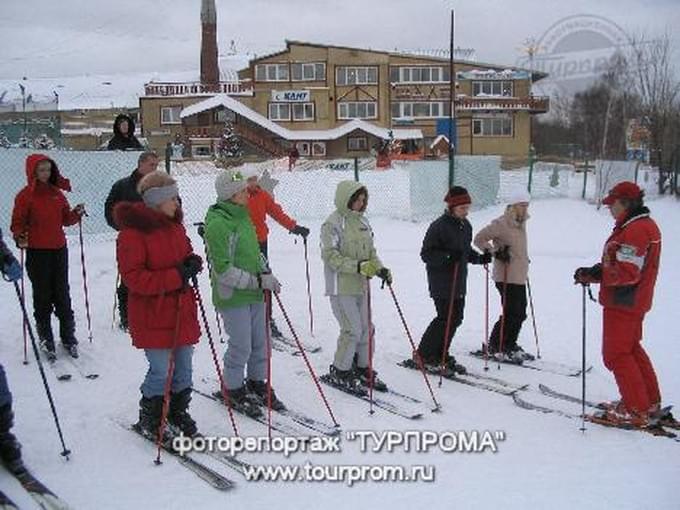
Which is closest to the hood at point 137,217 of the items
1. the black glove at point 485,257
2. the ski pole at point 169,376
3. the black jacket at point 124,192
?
the ski pole at point 169,376

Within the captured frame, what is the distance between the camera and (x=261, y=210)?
6.57 metres

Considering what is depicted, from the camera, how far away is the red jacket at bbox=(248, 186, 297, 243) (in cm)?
650

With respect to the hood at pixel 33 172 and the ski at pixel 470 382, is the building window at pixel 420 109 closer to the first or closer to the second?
the ski at pixel 470 382

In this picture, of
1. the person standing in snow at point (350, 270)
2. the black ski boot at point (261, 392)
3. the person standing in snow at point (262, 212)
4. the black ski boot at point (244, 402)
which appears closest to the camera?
the black ski boot at point (244, 402)

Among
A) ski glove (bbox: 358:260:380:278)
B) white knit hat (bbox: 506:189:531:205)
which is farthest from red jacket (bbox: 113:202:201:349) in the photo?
white knit hat (bbox: 506:189:531:205)

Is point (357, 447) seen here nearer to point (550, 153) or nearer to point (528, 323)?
point (528, 323)

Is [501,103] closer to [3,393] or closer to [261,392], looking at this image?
[261,392]

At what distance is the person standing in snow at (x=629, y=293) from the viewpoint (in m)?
4.35

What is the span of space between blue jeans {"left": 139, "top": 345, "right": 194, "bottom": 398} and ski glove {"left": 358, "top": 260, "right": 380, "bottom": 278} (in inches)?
55.7

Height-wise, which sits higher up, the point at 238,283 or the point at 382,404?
the point at 238,283

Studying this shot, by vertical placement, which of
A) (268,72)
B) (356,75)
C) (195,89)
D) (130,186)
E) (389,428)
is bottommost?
(389,428)

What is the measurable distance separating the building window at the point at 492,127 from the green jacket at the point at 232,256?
37.5 m

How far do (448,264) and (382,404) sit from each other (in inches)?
53.2

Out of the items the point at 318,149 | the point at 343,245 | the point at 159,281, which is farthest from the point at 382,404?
the point at 318,149
